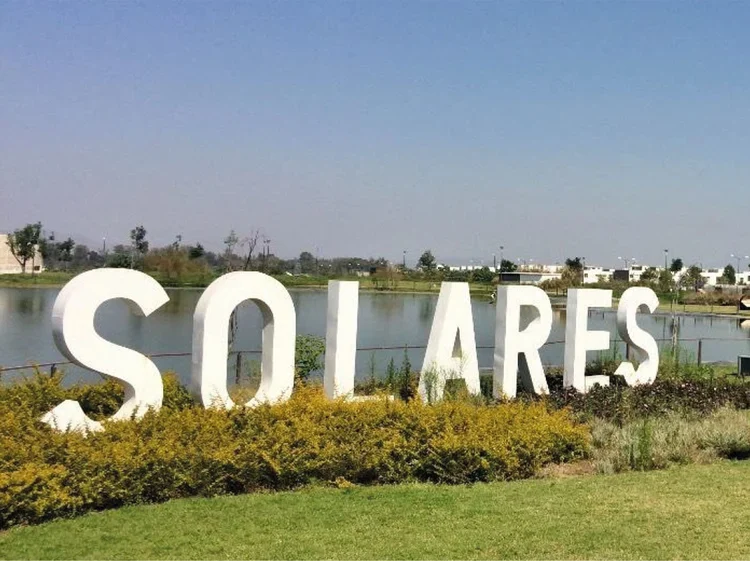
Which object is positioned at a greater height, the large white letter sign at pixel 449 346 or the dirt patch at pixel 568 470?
the large white letter sign at pixel 449 346

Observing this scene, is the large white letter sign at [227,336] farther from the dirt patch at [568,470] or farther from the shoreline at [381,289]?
the shoreline at [381,289]

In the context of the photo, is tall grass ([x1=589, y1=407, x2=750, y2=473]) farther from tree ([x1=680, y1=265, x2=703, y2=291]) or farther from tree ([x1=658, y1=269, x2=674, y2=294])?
tree ([x1=680, y1=265, x2=703, y2=291])

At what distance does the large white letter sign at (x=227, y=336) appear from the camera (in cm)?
858

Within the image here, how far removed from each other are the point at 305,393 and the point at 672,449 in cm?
410

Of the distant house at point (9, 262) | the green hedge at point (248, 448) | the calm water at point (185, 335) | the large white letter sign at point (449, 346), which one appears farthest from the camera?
the distant house at point (9, 262)

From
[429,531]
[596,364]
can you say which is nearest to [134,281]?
[429,531]

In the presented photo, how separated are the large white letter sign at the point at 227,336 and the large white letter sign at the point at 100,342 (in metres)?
0.48

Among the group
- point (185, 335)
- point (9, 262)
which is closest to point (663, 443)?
point (185, 335)

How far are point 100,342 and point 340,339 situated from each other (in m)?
3.03

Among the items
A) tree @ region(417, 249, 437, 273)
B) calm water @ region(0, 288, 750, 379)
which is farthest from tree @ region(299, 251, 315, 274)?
calm water @ region(0, 288, 750, 379)

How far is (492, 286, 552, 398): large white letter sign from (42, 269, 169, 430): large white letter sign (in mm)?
4972

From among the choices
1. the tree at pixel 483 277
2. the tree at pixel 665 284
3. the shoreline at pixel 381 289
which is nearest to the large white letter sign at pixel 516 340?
the shoreline at pixel 381 289

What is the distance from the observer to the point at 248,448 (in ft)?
23.8

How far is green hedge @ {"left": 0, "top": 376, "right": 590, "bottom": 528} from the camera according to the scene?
636 cm
